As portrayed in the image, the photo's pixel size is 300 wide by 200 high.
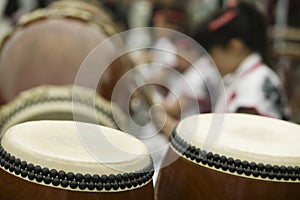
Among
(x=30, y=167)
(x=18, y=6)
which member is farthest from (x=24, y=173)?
(x=18, y=6)

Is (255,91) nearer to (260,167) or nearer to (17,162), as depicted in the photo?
(260,167)

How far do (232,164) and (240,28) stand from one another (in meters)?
1.43

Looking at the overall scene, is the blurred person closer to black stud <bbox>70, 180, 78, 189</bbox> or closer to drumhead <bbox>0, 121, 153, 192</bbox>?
drumhead <bbox>0, 121, 153, 192</bbox>

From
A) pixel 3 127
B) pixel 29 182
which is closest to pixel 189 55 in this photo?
pixel 3 127

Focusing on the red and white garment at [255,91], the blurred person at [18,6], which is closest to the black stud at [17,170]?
the red and white garment at [255,91]

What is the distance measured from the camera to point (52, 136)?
36.1 inches

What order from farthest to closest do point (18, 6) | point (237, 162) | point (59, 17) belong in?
1. point (18, 6)
2. point (59, 17)
3. point (237, 162)

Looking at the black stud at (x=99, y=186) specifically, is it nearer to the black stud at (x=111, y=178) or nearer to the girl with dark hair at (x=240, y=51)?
the black stud at (x=111, y=178)

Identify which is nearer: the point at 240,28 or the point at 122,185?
the point at 122,185

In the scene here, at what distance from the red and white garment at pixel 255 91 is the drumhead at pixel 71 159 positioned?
3.53 ft

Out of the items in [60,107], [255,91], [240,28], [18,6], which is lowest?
[18,6]

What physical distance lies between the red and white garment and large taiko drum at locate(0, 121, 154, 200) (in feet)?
3.56

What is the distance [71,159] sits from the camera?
83 cm

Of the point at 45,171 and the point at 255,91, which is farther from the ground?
the point at 45,171
